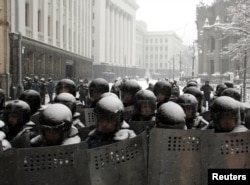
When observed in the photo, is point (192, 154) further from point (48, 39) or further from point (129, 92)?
point (48, 39)

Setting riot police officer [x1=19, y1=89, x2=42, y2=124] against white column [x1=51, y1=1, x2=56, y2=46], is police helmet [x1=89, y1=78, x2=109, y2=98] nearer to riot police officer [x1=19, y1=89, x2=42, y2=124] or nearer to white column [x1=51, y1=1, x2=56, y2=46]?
riot police officer [x1=19, y1=89, x2=42, y2=124]

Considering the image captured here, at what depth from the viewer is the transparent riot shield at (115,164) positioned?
3385 millimetres

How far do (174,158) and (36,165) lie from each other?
1228mm

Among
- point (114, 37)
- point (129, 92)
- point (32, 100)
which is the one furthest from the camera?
point (114, 37)

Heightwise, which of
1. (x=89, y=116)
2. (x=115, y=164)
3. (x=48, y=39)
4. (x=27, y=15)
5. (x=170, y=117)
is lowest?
(x=115, y=164)

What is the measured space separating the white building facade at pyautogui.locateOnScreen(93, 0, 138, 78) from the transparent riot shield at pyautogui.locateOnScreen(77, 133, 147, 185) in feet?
228

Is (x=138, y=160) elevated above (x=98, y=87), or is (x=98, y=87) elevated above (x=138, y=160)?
(x=98, y=87)

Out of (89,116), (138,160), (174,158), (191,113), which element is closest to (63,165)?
(138,160)

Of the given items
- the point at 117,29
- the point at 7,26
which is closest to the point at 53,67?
the point at 7,26

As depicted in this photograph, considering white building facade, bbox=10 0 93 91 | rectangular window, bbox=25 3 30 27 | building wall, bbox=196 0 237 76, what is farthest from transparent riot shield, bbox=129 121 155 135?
building wall, bbox=196 0 237 76

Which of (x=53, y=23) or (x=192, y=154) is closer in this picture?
(x=192, y=154)

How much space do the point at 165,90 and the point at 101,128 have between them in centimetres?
359

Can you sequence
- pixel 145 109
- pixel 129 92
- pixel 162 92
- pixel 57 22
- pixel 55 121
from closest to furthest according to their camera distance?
pixel 55 121, pixel 145 109, pixel 162 92, pixel 129 92, pixel 57 22

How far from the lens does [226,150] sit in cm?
366
